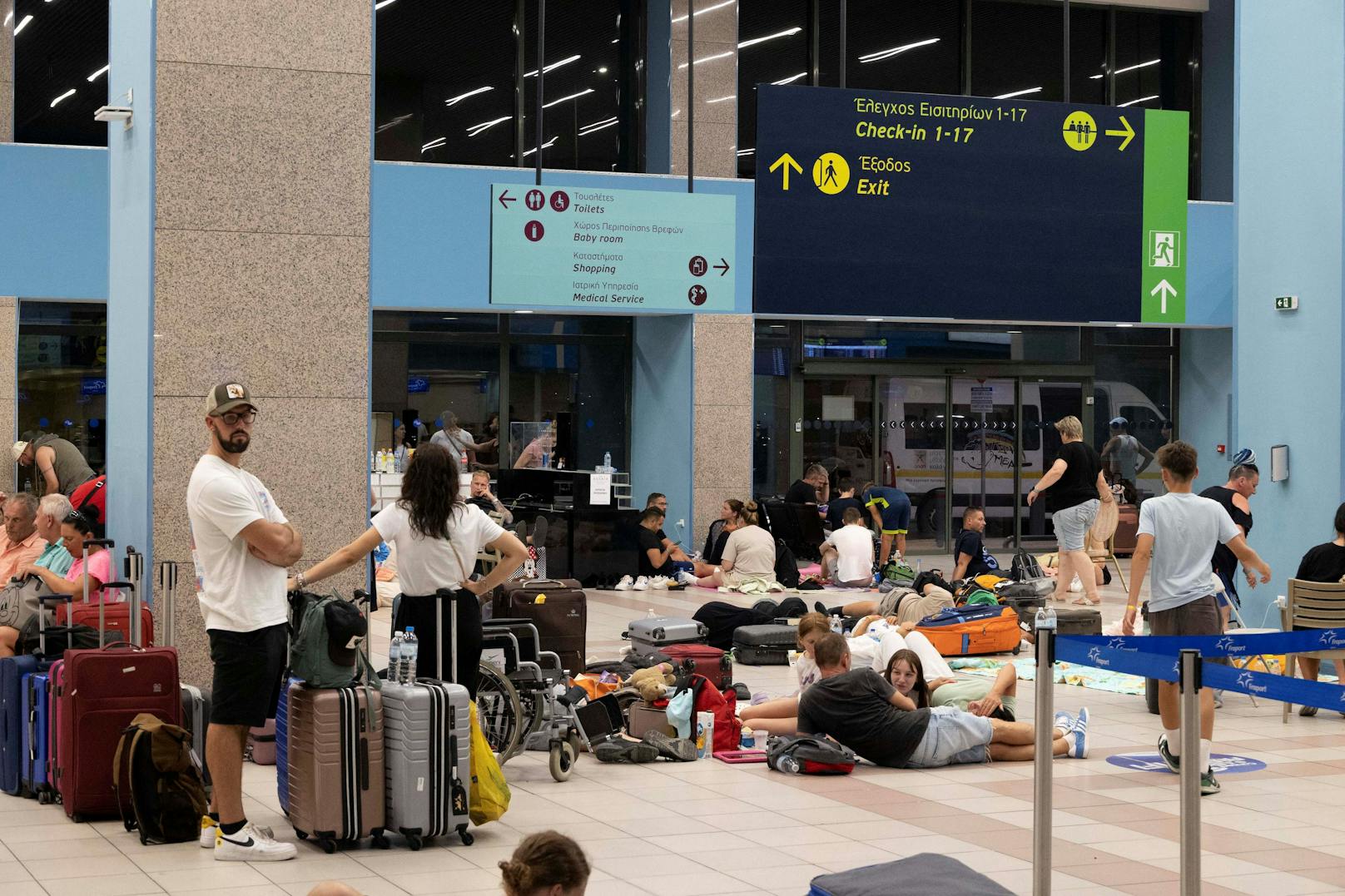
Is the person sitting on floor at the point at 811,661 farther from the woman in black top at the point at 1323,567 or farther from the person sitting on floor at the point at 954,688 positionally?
the woman in black top at the point at 1323,567

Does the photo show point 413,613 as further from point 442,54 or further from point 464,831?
point 442,54

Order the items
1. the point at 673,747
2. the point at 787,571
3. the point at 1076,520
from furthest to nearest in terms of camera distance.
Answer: the point at 787,571, the point at 1076,520, the point at 673,747

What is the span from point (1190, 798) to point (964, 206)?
46.9 ft

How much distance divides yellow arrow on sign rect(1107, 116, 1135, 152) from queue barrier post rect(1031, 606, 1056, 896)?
13963 mm

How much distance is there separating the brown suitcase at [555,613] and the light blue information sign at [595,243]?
8.24 m

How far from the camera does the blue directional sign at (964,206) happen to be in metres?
17.4

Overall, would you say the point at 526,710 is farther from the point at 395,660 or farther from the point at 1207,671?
the point at 1207,671

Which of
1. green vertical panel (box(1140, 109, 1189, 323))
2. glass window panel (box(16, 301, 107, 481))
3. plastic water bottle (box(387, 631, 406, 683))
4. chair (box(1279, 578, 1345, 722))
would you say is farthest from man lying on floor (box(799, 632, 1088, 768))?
glass window panel (box(16, 301, 107, 481))

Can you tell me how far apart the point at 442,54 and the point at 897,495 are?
8191 millimetres

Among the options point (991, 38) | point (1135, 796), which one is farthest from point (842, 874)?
point (991, 38)

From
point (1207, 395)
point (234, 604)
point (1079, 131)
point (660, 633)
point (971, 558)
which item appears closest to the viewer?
point (234, 604)

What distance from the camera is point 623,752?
28.8 ft

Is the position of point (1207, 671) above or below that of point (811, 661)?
above

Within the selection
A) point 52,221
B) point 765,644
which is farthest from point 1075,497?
point 52,221
